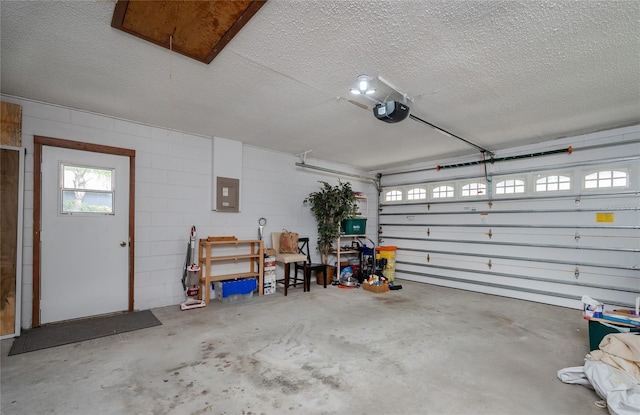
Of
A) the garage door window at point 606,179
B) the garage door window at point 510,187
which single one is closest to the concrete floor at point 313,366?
the garage door window at point 606,179

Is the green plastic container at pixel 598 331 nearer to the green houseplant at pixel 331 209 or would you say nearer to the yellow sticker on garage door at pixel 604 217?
the yellow sticker on garage door at pixel 604 217

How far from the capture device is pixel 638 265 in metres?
3.85

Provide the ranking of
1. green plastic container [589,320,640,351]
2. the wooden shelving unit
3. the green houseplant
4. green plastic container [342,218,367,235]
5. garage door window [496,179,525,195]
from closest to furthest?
green plastic container [589,320,640,351] → the wooden shelving unit → garage door window [496,179,525,195] → the green houseplant → green plastic container [342,218,367,235]

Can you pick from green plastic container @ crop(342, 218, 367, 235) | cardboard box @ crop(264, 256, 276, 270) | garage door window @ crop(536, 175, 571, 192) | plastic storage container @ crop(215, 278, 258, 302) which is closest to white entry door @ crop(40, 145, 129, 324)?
plastic storage container @ crop(215, 278, 258, 302)

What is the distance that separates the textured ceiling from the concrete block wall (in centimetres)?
24

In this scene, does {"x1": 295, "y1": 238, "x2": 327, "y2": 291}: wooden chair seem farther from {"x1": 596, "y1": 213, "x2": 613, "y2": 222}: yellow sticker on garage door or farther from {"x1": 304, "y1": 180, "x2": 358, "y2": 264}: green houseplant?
{"x1": 596, "y1": 213, "x2": 613, "y2": 222}: yellow sticker on garage door

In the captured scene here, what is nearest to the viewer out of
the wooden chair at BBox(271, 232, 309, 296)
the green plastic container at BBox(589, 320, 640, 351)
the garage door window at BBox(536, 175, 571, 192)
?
the green plastic container at BBox(589, 320, 640, 351)

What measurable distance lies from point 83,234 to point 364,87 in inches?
151

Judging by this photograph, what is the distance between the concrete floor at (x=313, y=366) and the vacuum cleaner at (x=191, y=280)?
194 mm

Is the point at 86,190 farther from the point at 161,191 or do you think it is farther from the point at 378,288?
the point at 378,288

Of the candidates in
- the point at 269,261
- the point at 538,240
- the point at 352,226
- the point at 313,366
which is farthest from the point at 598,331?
the point at 269,261

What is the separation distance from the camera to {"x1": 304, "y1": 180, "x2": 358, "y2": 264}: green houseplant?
561 cm

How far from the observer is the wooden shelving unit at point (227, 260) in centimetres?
426

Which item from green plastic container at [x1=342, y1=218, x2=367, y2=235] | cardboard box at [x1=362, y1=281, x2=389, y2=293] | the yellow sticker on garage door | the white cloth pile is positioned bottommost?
cardboard box at [x1=362, y1=281, x2=389, y2=293]
